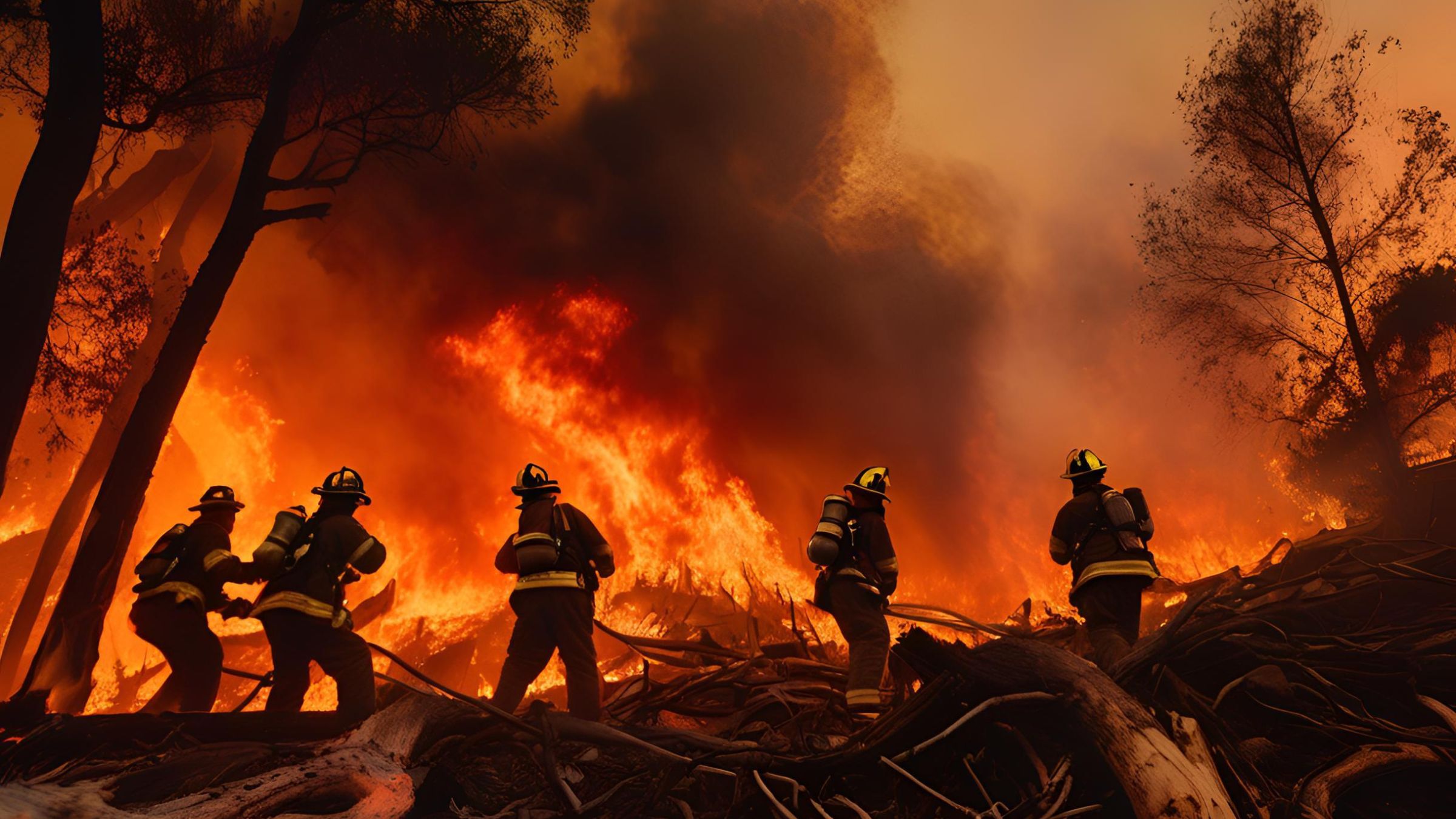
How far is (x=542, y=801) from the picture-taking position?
4.72 m

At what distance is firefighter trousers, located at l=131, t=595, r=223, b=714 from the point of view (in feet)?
23.5

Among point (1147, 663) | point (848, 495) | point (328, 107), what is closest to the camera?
point (1147, 663)

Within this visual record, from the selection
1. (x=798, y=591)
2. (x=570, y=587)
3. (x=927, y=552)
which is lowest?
(x=570, y=587)

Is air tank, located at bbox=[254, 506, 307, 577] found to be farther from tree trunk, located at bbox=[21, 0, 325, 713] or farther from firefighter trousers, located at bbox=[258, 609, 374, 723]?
tree trunk, located at bbox=[21, 0, 325, 713]

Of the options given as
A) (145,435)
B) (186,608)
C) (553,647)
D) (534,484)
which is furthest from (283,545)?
(145,435)

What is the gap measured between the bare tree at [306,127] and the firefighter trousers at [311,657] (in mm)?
3586

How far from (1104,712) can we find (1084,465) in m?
3.79

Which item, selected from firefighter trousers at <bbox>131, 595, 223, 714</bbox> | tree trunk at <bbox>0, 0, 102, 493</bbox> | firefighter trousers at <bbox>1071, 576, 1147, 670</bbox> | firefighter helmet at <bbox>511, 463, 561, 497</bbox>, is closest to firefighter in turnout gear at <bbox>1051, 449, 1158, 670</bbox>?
firefighter trousers at <bbox>1071, 576, 1147, 670</bbox>

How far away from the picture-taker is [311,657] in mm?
6598

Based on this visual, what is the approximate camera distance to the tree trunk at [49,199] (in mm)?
7262

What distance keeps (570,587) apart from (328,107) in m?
12.3

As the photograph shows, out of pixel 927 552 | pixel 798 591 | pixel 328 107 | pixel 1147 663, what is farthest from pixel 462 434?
pixel 1147 663

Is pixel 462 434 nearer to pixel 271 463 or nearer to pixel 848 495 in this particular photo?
pixel 271 463

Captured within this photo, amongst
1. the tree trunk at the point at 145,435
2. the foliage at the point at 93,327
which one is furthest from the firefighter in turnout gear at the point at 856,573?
the foliage at the point at 93,327
